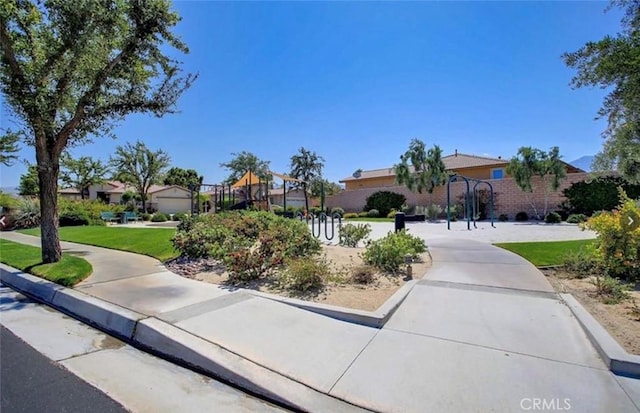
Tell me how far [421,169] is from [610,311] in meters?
22.3

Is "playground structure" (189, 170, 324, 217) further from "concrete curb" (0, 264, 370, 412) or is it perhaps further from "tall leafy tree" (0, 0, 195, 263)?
"concrete curb" (0, 264, 370, 412)

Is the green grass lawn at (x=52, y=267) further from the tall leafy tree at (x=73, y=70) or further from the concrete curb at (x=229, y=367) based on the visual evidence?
the concrete curb at (x=229, y=367)

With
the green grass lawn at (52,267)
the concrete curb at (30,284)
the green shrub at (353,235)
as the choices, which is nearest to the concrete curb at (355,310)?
the concrete curb at (30,284)

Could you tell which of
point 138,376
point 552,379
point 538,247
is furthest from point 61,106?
point 538,247

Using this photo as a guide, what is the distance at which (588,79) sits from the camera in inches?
210

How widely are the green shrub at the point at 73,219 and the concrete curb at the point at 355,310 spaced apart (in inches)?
886

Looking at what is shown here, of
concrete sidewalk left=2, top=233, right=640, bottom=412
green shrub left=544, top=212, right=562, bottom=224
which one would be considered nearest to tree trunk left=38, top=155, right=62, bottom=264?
concrete sidewalk left=2, top=233, right=640, bottom=412

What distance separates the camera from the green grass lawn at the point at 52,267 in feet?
21.4

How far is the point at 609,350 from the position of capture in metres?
3.24

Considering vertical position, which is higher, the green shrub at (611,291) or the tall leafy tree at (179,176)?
the tall leafy tree at (179,176)

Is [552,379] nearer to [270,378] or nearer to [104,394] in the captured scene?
[270,378]

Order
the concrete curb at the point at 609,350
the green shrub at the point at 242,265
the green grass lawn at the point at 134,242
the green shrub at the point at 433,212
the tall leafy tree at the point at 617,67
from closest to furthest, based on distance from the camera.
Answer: the concrete curb at the point at 609,350 < the tall leafy tree at the point at 617,67 < the green shrub at the point at 242,265 < the green grass lawn at the point at 134,242 < the green shrub at the point at 433,212

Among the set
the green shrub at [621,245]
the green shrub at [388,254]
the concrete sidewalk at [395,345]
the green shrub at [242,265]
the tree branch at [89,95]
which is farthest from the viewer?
the tree branch at [89,95]

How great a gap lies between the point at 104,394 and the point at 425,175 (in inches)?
966
